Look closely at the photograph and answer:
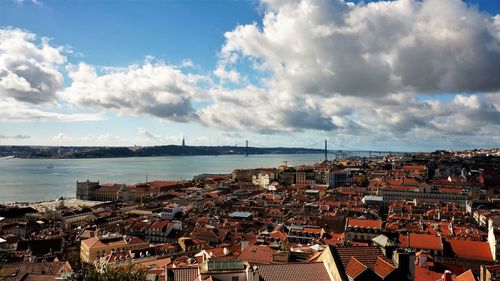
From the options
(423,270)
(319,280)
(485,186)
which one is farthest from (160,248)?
(485,186)

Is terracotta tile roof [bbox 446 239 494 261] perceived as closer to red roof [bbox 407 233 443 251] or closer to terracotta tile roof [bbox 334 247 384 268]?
red roof [bbox 407 233 443 251]

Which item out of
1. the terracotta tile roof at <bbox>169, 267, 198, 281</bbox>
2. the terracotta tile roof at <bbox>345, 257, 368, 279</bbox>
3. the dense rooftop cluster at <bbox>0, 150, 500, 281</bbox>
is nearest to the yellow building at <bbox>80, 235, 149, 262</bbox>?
the dense rooftop cluster at <bbox>0, 150, 500, 281</bbox>

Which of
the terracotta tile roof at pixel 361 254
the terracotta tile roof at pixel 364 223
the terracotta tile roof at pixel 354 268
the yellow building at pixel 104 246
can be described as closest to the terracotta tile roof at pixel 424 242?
the terracotta tile roof at pixel 364 223

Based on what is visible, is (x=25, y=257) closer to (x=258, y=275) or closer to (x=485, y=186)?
(x=258, y=275)

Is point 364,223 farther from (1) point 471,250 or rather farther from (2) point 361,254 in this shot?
(2) point 361,254

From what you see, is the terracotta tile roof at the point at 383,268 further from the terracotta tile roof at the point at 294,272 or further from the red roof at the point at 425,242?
the red roof at the point at 425,242

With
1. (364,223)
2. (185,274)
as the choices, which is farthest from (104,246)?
(185,274)
